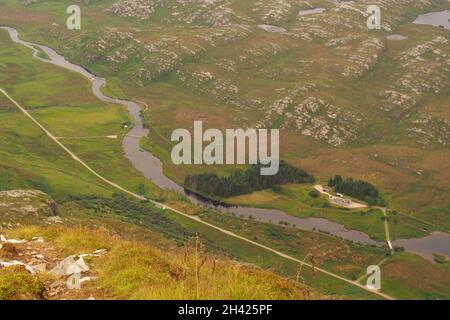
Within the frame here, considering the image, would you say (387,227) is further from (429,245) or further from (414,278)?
(414,278)

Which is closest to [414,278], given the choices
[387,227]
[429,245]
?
[429,245]

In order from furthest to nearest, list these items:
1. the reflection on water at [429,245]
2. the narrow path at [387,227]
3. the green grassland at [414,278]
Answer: the narrow path at [387,227], the reflection on water at [429,245], the green grassland at [414,278]

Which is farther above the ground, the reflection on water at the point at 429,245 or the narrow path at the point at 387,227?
the narrow path at the point at 387,227

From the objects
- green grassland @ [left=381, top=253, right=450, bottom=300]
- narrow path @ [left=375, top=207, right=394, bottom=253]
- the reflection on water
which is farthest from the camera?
narrow path @ [left=375, top=207, right=394, bottom=253]

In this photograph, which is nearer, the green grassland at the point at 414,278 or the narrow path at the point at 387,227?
the green grassland at the point at 414,278

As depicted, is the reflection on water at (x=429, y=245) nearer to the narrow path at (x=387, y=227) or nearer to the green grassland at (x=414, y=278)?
the narrow path at (x=387, y=227)

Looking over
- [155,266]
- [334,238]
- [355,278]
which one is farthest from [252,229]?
[155,266]

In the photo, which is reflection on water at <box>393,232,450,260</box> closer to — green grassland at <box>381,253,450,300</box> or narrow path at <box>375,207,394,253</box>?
narrow path at <box>375,207,394,253</box>

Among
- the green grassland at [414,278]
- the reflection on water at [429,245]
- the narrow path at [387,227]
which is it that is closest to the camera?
the green grassland at [414,278]

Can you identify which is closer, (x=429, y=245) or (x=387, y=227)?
(x=429, y=245)

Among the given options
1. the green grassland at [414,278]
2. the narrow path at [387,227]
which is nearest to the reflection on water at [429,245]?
the narrow path at [387,227]

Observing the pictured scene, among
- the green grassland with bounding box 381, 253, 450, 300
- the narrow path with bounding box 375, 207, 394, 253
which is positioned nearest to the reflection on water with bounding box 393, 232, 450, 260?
the narrow path with bounding box 375, 207, 394, 253
